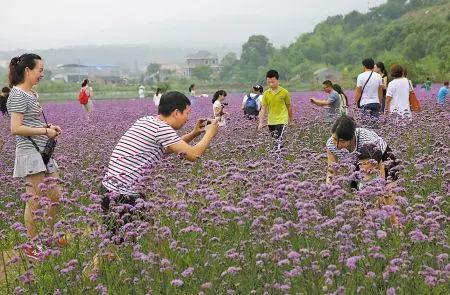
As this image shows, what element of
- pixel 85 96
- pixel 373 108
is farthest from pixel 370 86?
pixel 85 96

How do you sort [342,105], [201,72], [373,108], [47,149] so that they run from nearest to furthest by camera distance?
[47,149] → [373,108] → [342,105] → [201,72]

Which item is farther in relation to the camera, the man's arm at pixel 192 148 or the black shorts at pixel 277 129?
the black shorts at pixel 277 129

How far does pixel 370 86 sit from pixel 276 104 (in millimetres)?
1793

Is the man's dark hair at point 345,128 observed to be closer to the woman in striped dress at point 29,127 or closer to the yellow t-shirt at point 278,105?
the woman in striped dress at point 29,127

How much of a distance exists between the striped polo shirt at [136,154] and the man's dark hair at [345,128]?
47.5 inches

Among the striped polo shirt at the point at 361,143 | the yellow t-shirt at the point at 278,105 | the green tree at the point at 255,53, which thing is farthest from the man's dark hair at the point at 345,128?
the green tree at the point at 255,53

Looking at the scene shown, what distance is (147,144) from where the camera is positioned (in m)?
5.23

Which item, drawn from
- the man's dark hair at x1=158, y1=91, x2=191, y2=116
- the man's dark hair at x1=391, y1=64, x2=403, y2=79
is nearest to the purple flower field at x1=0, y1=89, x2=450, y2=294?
the man's dark hair at x1=158, y1=91, x2=191, y2=116

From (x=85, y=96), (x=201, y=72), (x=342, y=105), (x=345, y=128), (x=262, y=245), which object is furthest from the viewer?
(x=201, y=72)

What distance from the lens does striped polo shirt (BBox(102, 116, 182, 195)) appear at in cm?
518

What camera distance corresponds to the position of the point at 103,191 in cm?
539

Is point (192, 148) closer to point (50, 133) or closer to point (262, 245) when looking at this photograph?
point (262, 245)

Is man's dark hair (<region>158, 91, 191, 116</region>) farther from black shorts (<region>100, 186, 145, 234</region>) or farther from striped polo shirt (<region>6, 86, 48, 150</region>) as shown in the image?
striped polo shirt (<region>6, 86, 48, 150</region>)

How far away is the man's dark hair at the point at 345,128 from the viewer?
5.50m
